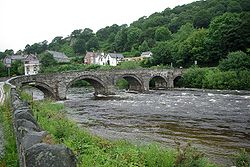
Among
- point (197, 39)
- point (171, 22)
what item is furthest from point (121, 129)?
point (171, 22)

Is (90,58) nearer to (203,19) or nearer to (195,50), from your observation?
(203,19)

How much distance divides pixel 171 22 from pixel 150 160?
133871 millimetres

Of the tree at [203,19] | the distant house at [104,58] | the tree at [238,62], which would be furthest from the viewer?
the tree at [203,19]

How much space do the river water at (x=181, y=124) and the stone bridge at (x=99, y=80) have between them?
10823 millimetres

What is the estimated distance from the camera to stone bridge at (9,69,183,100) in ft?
139

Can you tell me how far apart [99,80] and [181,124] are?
2745 cm

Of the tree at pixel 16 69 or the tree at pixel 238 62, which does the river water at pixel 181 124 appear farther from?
the tree at pixel 16 69

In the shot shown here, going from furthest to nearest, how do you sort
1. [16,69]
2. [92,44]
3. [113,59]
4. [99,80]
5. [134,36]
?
[92,44] → [134,36] → [113,59] → [16,69] → [99,80]

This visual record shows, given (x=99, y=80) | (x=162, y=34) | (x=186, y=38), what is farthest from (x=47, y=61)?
(x=99, y=80)

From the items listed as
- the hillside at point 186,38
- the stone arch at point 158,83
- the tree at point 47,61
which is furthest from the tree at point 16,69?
the stone arch at point 158,83

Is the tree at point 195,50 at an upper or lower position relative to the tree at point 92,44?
lower

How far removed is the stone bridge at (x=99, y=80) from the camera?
139 ft

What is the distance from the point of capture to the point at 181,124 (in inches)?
936

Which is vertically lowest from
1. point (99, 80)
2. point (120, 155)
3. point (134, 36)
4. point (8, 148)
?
point (120, 155)
